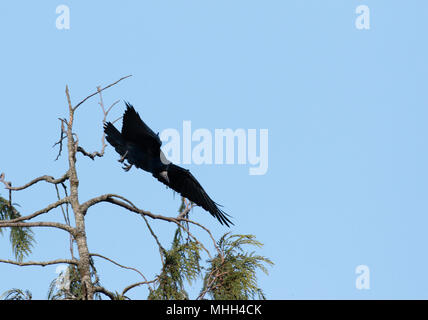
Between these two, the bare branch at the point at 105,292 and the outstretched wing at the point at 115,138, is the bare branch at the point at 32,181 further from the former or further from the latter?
the bare branch at the point at 105,292

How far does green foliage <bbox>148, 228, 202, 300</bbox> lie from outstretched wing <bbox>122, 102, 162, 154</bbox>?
190 centimetres

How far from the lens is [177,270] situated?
243 inches

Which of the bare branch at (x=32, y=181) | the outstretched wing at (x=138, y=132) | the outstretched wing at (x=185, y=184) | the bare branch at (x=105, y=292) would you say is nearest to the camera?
the bare branch at (x=105, y=292)

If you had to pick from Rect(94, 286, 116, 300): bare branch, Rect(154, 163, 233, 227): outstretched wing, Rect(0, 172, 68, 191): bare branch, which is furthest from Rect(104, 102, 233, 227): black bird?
Rect(94, 286, 116, 300): bare branch

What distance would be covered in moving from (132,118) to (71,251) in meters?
1.99

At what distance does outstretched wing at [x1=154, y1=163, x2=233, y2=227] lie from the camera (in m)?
8.17

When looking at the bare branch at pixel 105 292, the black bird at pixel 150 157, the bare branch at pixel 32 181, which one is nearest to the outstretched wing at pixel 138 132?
the black bird at pixel 150 157

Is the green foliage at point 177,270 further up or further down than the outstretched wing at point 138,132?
further down

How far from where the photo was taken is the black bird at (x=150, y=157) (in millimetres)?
7785

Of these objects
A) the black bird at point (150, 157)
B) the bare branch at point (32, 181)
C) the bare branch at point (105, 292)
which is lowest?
the bare branch at point (105, 292)

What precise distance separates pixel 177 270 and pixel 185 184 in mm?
2357

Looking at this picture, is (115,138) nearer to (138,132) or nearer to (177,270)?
(138,132)
